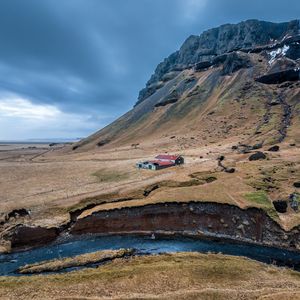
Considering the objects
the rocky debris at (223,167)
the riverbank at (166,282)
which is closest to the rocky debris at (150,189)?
the rocky debris at (223,167)

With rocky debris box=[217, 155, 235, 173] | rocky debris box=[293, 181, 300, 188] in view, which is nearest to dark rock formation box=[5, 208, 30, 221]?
rocky debris box=[217, 155, 235, 173]

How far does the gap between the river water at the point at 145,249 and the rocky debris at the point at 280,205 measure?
47.4 feet

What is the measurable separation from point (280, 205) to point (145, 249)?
108ft

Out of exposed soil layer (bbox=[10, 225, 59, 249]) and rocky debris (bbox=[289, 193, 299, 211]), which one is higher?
rocky debris (bbox=[289, 193, 299, 211])

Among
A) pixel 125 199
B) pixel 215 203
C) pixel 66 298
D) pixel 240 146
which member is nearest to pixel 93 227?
pixel 125 199

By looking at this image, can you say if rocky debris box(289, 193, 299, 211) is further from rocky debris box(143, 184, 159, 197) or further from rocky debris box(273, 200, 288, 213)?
rocky debris box(143, 184, 159, 197)

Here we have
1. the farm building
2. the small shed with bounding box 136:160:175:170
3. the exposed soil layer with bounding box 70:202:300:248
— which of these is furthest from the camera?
the farm building

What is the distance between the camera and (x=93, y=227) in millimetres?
67562

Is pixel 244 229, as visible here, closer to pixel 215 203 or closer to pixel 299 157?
pixel 215 203

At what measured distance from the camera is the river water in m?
53.3

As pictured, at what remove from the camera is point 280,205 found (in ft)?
233

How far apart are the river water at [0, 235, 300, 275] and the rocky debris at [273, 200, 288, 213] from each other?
14.5 m

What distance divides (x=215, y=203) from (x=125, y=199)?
22144 millimetres

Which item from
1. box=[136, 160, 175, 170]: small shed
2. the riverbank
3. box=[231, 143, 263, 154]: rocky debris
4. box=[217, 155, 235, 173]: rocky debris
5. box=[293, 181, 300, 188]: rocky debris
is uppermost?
box=[231, 143, 263, 154]: rocky debris
